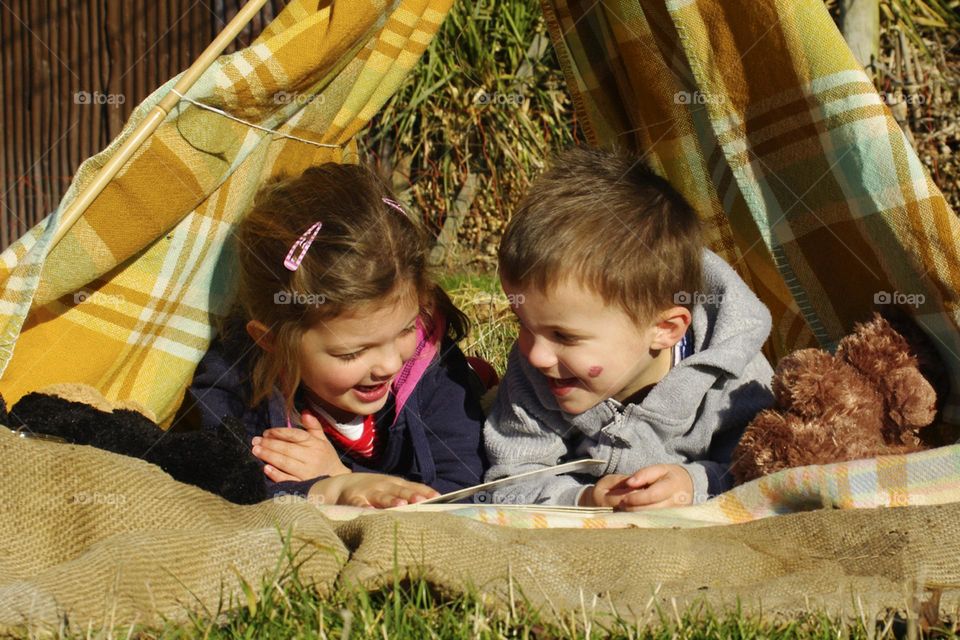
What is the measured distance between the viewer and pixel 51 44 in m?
6.89


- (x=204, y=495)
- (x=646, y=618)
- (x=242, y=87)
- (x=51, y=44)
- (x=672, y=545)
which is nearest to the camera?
(x=646, y=618)

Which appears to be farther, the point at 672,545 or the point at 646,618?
the point at 672,545

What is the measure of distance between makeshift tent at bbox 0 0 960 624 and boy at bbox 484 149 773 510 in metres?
0.20

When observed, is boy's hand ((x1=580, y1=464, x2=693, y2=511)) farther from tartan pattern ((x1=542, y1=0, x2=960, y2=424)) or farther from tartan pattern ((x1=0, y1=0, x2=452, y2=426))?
tartan pattern ((x1=0, y1=0, x2=452, y2=426))

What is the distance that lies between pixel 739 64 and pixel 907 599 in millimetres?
1377

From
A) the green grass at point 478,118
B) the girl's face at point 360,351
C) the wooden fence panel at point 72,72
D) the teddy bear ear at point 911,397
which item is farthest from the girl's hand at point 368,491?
the wooden fence panel at point 72,72

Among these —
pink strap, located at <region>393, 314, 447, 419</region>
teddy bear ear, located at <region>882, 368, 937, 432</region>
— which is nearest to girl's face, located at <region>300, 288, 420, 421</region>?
pink strap, located at <region>393, 314, 447, 419</region>

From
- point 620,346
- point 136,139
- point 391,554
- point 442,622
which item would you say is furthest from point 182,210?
point 442,622

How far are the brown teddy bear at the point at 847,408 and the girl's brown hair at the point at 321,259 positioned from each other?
89 centimetres

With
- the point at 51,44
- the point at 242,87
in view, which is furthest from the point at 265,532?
the point at 51,44

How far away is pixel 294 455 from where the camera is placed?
2707 mm

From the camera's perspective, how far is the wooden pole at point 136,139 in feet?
7.66

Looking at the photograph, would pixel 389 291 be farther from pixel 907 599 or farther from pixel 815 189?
pixel 907 599

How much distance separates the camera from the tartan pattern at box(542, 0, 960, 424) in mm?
2289
